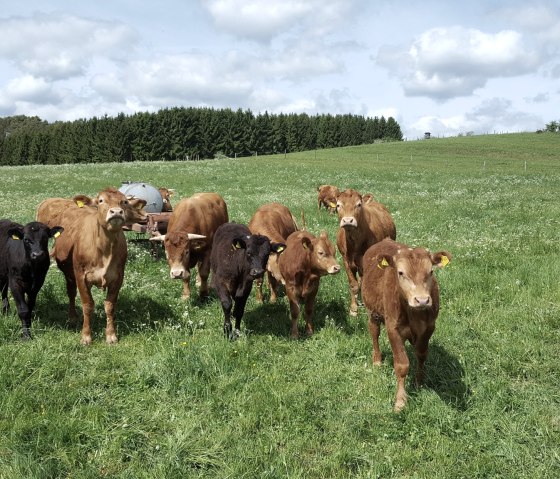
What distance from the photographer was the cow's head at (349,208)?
9.42 m

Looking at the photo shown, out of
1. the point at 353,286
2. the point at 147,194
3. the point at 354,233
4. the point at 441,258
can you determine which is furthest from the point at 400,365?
the point at 147,194

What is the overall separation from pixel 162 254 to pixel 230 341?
624cm

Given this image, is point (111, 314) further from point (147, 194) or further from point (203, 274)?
point (147, 194)

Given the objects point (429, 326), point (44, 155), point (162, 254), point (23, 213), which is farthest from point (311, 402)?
point (44, 155)

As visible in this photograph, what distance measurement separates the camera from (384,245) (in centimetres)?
735

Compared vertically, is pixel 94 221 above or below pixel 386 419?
above

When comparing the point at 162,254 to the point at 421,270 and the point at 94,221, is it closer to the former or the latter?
the point at 94,221

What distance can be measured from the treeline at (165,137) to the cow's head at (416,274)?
89.4 metres

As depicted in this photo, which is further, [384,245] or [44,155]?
[44,155]

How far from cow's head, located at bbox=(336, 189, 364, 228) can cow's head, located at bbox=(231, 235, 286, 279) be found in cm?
198

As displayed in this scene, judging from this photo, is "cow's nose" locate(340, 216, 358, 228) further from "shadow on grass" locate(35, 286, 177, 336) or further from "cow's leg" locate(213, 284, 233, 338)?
"shadow on grass" locate(35, 286, 177, 336)

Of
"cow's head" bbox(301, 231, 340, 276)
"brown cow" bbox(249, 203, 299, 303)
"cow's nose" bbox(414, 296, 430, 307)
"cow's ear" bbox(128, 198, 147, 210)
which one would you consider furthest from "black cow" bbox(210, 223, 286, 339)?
"cow's nose" bbox(414, 296, 430, 307)

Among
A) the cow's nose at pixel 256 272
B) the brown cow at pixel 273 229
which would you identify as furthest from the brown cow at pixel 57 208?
the brown cow at pixel 273 229

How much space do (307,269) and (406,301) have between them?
286cm
